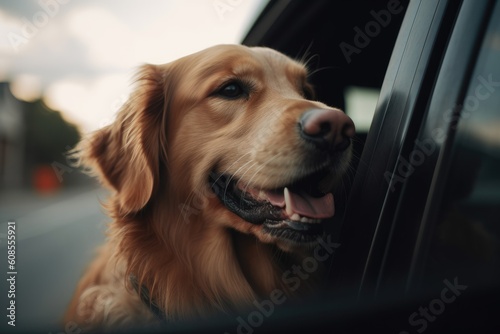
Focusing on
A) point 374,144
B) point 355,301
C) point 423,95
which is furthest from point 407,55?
point 355,301

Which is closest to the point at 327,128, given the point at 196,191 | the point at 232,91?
the point at 232,91

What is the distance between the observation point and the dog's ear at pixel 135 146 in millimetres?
2264

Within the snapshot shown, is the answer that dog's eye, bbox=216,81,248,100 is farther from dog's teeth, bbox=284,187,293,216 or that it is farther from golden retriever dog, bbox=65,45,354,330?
dog's teeth, bbox=284,187,293,216

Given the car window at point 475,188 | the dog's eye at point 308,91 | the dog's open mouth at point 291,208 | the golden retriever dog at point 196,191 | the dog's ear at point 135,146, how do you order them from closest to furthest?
the car window at point 475,188
the dog's open mouth at point 291,208
the golden retriever dog at point 196,191
the dog's ear at point 135,146
the dog's eye at point 308,91

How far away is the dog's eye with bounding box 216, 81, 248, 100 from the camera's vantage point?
7.45 feet

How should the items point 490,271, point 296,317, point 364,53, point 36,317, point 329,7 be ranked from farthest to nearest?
1. point 364,53
2. point 329,7
3. point 36,317
4. point 296,317
5. point 490,271

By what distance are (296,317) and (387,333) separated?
0.31 meters

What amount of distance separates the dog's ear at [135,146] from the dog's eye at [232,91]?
1.23ft

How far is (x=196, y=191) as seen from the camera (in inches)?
88.8

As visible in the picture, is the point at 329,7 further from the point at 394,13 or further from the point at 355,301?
the point at 355,301

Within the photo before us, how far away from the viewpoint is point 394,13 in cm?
243

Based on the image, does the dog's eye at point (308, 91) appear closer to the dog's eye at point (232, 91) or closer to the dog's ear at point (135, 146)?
the dog's eye at point (232, 91)

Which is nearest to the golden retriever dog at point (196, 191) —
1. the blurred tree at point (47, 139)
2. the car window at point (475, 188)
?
the blurred tree at point (47, 139)

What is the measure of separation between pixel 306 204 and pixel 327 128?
0.40 m
